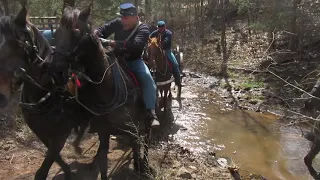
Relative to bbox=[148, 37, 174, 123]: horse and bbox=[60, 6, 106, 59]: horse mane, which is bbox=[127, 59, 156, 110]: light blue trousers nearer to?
bbox=[60, 6, 106, 59]: horse mane

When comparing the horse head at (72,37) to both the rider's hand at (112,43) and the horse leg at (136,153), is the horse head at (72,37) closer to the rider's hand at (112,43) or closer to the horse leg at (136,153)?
the rider's hand at (112,43)

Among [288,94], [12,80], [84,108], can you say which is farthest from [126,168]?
[288,94]

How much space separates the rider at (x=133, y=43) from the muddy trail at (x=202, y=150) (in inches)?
46.6

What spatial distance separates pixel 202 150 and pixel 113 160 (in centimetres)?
225

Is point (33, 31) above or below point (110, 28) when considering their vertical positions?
above

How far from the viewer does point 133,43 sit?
5137 millimetres

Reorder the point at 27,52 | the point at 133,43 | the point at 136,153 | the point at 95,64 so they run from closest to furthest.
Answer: the point at 27,52 < the point at 95,64 < the point at 133,43 < the point at 136,153

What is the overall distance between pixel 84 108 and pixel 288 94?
8333mm

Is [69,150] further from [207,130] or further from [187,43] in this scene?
[187,43]

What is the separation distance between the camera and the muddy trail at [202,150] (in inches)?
242

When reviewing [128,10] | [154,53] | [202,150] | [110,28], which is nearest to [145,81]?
[110,28]

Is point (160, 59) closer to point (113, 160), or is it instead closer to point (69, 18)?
point (113, 160)

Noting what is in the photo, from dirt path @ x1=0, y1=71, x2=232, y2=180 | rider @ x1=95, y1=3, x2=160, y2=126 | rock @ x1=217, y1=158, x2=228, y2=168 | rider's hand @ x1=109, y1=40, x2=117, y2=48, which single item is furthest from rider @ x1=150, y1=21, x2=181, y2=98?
rider's hand @ x1=109, y1=40, x2=117, y2=48

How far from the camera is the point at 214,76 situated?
14719mm
